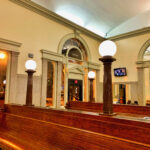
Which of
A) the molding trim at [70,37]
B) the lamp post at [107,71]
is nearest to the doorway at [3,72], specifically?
the molding trim at [70,37]

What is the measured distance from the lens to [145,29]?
7.83 m

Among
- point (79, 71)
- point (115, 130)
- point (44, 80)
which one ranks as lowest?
point (115, 130)

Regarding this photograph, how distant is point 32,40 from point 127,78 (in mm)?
5662

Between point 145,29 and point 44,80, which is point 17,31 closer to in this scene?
point 44,80

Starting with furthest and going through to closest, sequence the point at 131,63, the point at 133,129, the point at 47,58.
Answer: the point at 131,63 → the point at 47,58 → the point at 133,129

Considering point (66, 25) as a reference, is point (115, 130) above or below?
below

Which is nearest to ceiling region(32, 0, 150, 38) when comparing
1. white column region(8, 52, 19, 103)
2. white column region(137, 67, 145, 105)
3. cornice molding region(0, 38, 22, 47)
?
cornice molding region(0, 38, 22, 47)

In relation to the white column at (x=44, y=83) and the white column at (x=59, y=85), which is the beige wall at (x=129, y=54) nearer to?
the white column at (x=59, y=85)

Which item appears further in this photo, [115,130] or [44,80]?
[44,80]

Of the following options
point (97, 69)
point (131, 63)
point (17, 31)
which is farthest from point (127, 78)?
point (17, 31)

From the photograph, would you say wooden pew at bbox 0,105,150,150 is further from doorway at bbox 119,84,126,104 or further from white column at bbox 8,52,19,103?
doorway at bbox 119,84,126,104

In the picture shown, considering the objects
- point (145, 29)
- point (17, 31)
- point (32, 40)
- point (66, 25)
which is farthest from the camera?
point (145, 29)

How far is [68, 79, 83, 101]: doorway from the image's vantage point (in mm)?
7281

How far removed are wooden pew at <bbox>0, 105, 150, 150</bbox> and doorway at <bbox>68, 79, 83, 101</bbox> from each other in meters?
4.43
